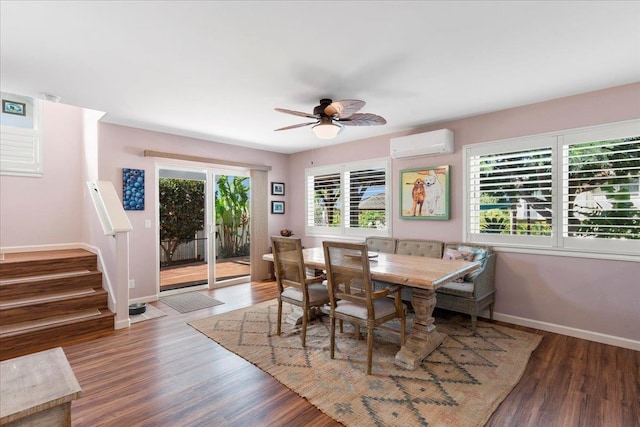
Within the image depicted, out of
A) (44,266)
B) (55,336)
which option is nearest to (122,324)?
(55,336)

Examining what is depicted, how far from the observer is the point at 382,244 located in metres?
4.63

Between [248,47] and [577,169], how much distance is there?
340cm

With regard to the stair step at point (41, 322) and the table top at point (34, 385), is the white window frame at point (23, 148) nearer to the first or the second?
the stair step at point (41, 322)

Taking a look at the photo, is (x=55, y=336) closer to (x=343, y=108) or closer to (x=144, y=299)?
(x=144, y=299)

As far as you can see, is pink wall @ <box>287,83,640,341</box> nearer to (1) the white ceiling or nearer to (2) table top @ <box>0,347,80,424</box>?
(1) the white ceiling

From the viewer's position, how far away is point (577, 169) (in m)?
3.23

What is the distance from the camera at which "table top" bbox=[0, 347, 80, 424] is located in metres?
1.01

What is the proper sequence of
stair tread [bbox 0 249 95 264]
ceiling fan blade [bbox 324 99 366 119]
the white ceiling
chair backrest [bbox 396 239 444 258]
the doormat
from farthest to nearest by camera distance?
the doormat < chair backrest [bbox 396 239 444 258] < stair tread [bbox 0 249 95 264] < ceiling fan blade [bbox 324 99 366 119] < the white ceiling

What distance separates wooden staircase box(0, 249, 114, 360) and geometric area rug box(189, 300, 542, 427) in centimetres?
115

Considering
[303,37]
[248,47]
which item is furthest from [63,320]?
[303,37]

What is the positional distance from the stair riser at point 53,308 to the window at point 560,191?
447cm

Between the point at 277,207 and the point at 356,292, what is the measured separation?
3818 millimetres

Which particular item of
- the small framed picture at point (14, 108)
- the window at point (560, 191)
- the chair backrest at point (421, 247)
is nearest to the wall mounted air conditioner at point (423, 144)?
the window at point (560, 191)

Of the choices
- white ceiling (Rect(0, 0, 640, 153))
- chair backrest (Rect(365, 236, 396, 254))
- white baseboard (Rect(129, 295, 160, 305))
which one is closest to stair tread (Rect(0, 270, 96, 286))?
white baseboard (Rect(129, 295, 160, 305))
